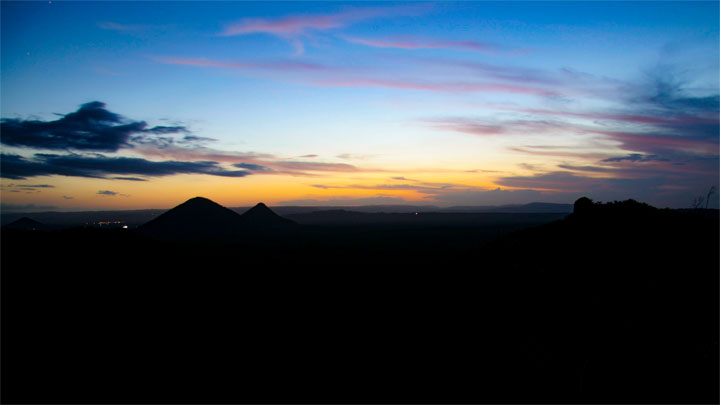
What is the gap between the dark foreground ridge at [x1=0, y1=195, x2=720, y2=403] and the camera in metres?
15.2

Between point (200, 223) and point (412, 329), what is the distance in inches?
5465

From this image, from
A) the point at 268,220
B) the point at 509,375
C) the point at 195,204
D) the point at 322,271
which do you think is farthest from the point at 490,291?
the point at 268,220

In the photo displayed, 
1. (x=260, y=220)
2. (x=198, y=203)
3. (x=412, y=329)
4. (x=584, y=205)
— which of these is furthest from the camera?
(x=260, y=220)

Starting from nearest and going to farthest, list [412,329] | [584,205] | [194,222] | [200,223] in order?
[412,329] < [584,205] < [194,222] < [200,223]

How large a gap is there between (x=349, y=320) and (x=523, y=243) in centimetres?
1492

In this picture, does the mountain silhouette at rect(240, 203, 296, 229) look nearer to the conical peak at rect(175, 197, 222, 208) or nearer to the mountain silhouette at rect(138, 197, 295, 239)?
the mountain silhouette at rect(138, 197, 295, 239)

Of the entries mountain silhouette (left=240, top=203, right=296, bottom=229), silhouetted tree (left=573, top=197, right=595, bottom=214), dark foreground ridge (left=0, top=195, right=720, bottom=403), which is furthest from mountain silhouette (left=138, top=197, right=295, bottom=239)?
silhouetted tree (left=573, top=197, right=595, bottom=214)

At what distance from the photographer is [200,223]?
5674 inches

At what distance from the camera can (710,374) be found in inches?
571

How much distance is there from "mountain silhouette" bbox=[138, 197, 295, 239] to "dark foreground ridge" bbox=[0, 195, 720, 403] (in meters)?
108

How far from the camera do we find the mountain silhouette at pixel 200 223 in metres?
130

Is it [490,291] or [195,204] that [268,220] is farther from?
[490,291]

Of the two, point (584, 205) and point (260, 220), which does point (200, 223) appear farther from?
point (584, 205)

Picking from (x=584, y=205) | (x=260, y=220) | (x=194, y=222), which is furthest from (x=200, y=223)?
(x=584, y=205)
